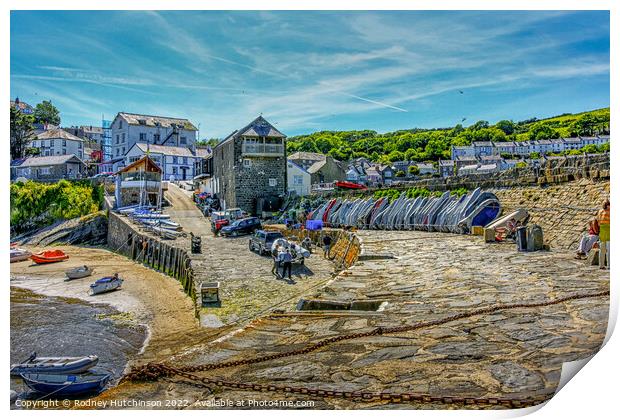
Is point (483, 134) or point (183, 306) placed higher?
point (483, 134)

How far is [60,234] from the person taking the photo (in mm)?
29953

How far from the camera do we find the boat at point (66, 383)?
4974 millimetres

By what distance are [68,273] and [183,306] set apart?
7650 millimetres

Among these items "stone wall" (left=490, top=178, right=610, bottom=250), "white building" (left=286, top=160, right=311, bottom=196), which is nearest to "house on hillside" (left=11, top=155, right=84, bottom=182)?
"white building" (left=286, top=160, right=311, bottom=196)

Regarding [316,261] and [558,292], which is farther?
[316,261]

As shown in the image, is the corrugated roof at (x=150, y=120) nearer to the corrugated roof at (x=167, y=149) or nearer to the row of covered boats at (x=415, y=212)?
the corrugated roof at (x=167, y=149)

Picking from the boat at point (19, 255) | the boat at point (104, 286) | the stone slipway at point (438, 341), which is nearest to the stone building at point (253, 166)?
the boat at point (19, 255)

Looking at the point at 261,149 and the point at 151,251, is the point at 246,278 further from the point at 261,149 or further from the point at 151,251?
the point at 261,149

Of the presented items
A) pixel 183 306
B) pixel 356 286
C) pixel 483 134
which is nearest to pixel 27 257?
pixel 183 306

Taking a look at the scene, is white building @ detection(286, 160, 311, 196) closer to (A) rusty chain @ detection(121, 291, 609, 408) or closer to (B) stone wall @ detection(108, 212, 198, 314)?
(B) stone wall @ detection(108, 212, 198, 314)

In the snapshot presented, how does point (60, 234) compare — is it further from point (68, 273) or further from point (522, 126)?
point (522, 126)

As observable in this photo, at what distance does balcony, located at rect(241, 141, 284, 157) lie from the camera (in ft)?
94.1

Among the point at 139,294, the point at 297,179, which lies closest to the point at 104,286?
the point at 139,294

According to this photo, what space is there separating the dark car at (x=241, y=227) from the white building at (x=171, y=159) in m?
15.8
